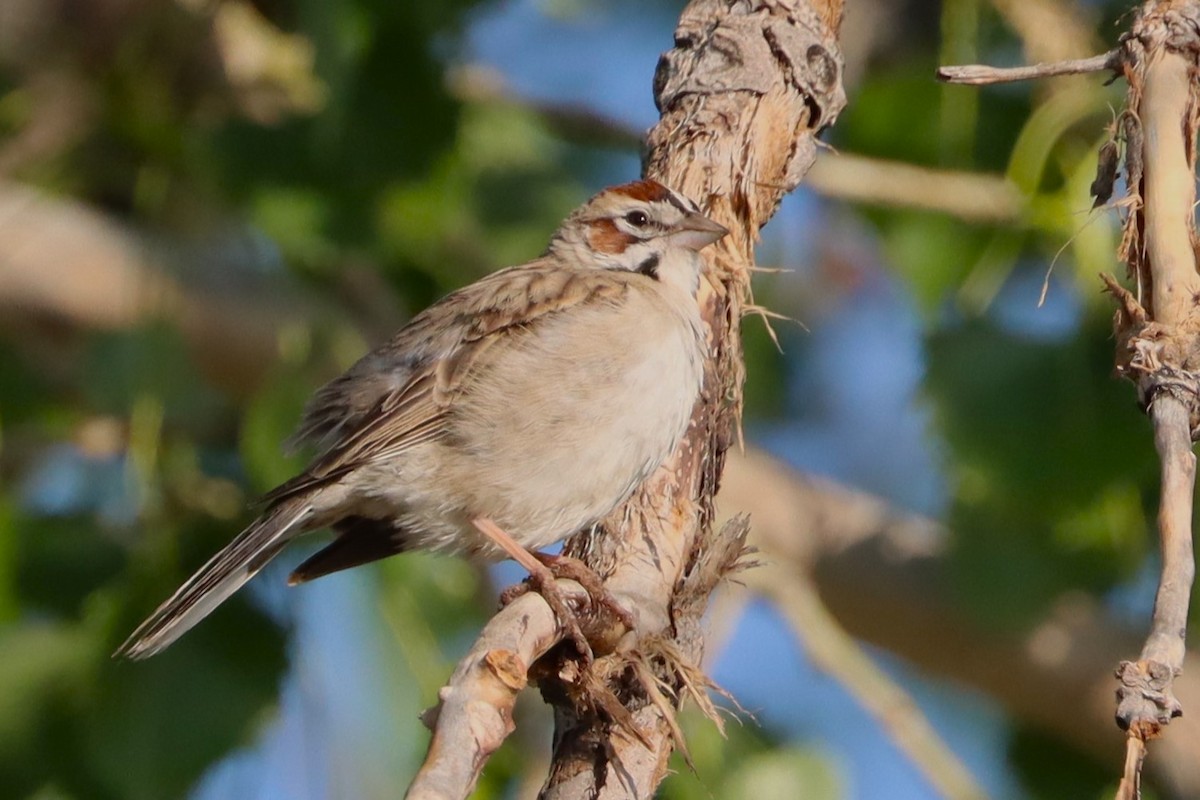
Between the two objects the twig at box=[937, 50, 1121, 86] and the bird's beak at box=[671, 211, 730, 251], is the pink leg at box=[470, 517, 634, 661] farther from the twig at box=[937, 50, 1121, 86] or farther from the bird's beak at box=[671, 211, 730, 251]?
the twig at box=[937, 50, 1121, 86]

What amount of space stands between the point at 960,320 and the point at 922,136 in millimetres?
662

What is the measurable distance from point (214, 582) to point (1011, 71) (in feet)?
5.40

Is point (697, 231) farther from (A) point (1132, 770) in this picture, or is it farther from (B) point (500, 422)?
(A) point (1132, 770)

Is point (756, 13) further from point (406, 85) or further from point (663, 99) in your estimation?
point (406, 85)

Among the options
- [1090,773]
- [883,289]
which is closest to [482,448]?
[1090,773]

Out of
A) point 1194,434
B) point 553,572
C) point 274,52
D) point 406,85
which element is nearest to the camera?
point 1194,434

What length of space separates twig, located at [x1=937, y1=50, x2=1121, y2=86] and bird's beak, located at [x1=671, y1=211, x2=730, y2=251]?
0.82 metres

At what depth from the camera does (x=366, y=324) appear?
4.80 meters

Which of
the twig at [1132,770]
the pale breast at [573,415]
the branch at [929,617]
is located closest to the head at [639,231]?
the pale breast at [573,415]

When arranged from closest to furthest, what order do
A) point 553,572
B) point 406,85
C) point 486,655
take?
point 486,655
point 553,572
point 406,85

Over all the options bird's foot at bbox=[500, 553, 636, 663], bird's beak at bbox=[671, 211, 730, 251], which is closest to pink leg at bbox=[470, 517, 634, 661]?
bird's foot at bbox=[500, 553, 636, 663]

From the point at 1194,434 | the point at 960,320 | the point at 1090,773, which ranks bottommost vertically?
the point at 1090,773

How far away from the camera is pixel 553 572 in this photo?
114 inches

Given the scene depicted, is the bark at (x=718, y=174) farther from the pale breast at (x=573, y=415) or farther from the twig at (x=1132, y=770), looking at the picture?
the twig at (x=1132, y=770)
